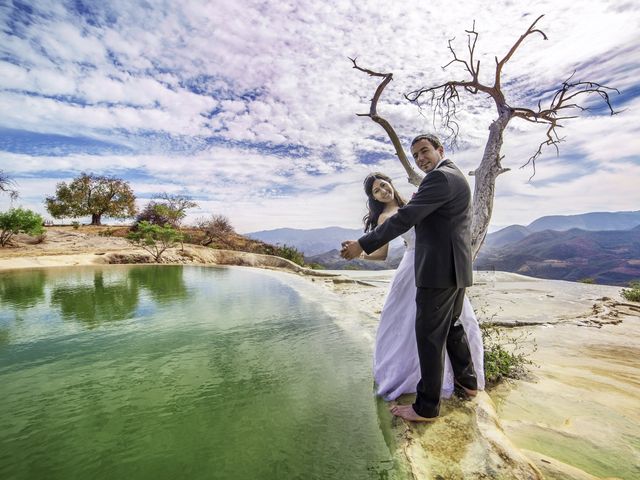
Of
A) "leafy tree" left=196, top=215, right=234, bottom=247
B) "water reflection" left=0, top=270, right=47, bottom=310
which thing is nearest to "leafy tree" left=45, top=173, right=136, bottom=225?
"leafy tree" left=196, top=215, right=234, bottom=247

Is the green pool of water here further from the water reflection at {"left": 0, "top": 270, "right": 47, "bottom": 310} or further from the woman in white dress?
the water reflection at {"left": 0, "top": 270, "right": 47, "bottom": 310}

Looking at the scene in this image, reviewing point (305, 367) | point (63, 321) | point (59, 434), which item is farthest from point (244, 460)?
point (63, 321)

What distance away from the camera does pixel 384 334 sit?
2420mm

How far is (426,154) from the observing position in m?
1.97

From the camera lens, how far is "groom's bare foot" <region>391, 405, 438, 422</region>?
1.87 metres

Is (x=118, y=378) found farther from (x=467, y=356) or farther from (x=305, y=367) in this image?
(x=467, y=356)

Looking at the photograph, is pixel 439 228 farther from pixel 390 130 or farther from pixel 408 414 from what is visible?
pixel 390 130

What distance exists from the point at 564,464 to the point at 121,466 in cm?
222

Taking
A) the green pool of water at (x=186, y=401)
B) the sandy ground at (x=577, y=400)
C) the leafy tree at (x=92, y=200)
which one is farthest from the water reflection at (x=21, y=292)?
the leafy tree at (x=92, y=200)

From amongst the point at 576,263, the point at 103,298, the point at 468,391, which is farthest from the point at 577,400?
the point at 576,263

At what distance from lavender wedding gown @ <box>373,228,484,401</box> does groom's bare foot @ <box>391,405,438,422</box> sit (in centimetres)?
28

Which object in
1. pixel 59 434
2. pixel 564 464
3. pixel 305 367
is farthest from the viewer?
pixel 305 367

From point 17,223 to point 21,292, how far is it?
47.1 feet

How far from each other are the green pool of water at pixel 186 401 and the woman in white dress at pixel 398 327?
27cm
